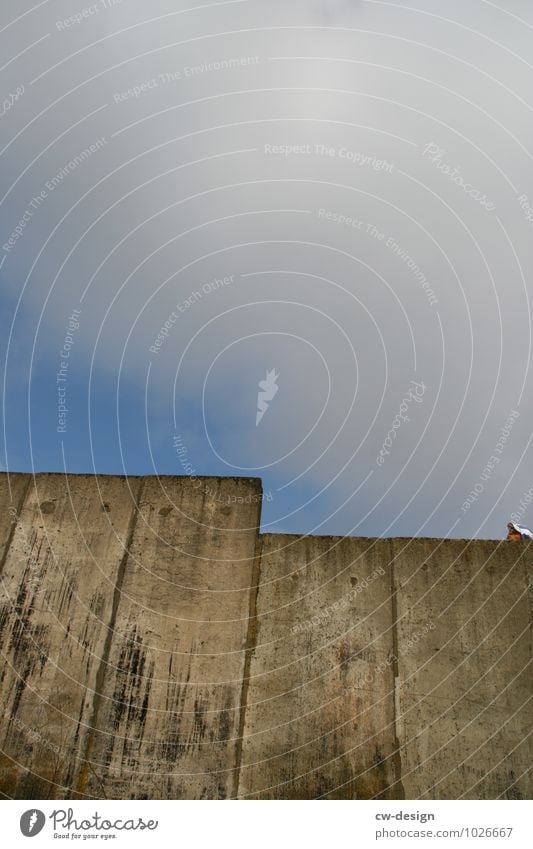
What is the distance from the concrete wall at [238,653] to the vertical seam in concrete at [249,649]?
0.01 meters

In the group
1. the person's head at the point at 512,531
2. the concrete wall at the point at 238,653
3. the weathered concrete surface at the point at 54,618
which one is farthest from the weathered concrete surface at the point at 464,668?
the weathered concrete surface at the point at 54,618

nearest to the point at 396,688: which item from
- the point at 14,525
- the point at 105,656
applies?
the point at 105,656

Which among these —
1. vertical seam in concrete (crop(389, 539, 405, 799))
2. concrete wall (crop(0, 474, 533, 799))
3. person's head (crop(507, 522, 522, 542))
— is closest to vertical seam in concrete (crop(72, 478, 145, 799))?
concrete wall (crop(0, 474, 533, 799))

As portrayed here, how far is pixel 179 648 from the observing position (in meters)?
4.81

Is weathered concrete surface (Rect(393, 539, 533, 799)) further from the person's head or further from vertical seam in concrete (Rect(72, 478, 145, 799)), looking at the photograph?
vertical seam in concrete (Rect(72, 478, 145, 799))

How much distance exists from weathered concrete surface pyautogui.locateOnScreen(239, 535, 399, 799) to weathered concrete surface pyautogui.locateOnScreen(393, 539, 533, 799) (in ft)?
0.54

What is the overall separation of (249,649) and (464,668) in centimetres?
172

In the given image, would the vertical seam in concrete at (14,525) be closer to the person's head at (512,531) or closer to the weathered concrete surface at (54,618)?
the weathered concrete surface at (54,618)

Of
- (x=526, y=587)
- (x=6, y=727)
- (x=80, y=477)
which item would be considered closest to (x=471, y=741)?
(x=526, y=587)

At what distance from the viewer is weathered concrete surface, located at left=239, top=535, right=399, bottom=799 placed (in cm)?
441

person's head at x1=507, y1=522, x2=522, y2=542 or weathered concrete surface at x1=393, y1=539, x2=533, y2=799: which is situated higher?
person's head at x1=507, y1=522, x2=522, y2=542

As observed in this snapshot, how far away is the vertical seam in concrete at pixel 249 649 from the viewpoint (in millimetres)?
4418

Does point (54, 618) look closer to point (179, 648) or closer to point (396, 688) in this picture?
point (179, 648)

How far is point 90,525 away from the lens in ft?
17.6
